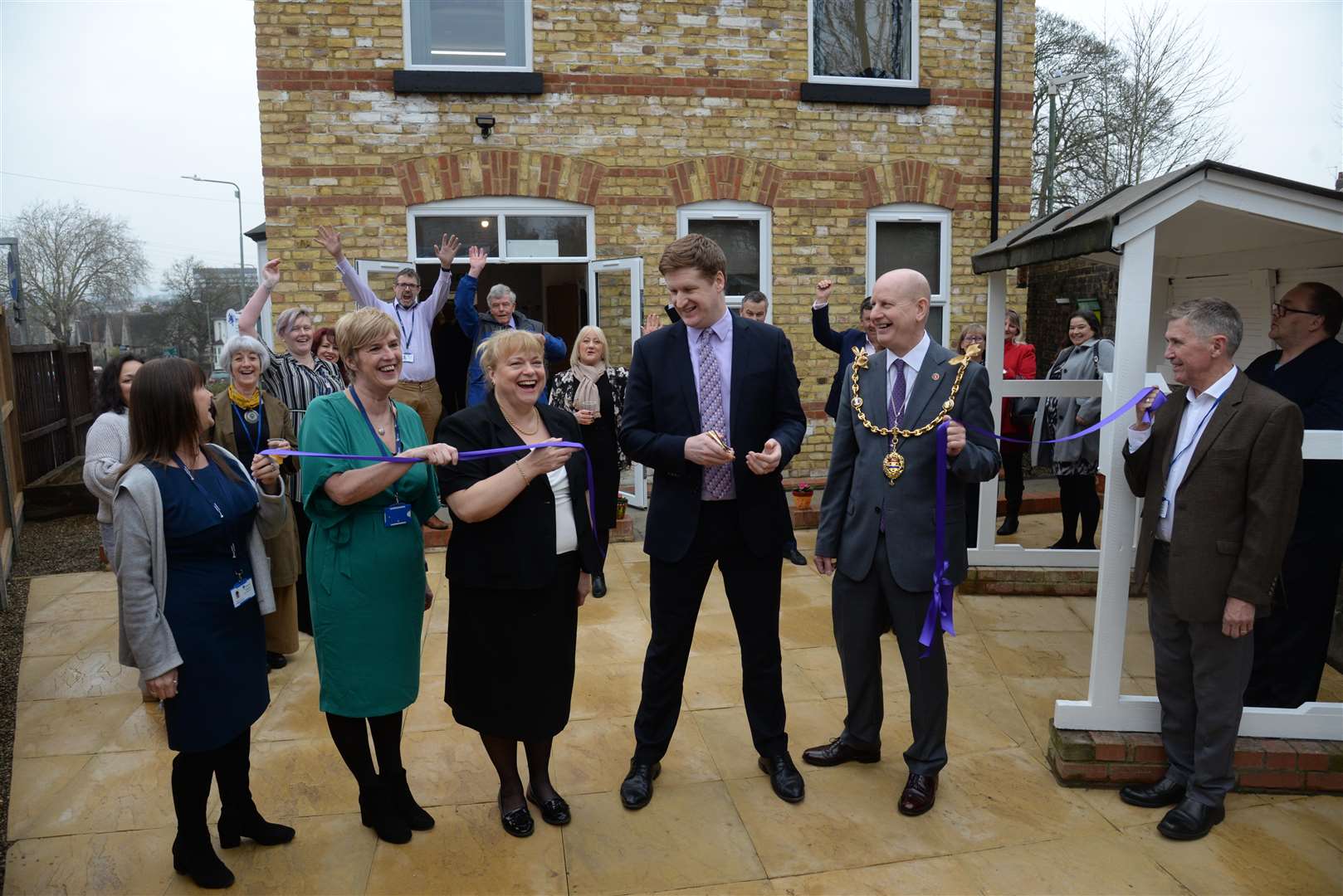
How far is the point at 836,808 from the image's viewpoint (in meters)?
3.31

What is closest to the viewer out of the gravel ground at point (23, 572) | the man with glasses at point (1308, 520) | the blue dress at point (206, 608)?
the blue dress at point (206, 608)

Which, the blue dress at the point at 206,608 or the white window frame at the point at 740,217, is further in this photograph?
the white window frame at the point at 740,217

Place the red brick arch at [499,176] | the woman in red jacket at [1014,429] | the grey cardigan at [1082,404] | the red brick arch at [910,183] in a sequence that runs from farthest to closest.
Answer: the red brick arch at [910,183]
the red brick arch at [499,176]
the woman in red jacket at [1014,429]
the grey cardigan at [1082,404]

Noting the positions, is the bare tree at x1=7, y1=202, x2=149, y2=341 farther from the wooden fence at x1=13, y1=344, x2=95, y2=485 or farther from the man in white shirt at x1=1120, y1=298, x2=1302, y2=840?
the man in white shirt at x1=1120, y1=298, x2=1302, y2=840

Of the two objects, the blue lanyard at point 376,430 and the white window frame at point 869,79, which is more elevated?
the white window frame at point 869,79

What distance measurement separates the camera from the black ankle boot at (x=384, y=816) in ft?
10.2

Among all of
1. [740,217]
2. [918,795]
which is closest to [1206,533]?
[918,795]

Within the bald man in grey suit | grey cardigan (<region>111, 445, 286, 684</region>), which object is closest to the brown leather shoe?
the bald man in grey suit

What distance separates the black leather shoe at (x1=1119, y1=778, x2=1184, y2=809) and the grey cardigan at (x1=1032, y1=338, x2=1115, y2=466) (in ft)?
9.99

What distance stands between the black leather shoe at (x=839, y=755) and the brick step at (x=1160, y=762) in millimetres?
738

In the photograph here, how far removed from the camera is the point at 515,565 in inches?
116

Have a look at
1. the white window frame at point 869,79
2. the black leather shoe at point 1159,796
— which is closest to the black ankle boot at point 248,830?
the black leather shoe at point 1159,796

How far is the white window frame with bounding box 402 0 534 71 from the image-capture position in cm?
764

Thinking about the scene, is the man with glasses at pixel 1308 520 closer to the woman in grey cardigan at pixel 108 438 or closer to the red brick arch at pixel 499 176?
the woman in grey cardigan at pixel 108 438
